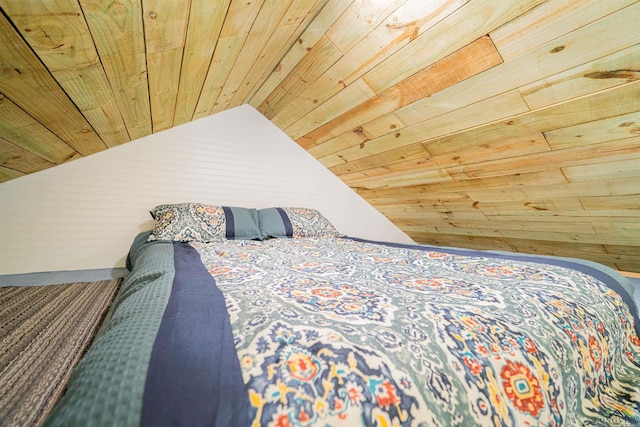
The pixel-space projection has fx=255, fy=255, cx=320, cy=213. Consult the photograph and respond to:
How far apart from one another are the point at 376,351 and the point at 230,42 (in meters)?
1.50

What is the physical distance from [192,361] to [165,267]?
0.59 meters

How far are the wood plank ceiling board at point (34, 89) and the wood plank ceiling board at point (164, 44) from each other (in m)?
0.36

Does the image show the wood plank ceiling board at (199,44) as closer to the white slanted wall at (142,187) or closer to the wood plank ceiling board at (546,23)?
the white slanted wall at (142,187)

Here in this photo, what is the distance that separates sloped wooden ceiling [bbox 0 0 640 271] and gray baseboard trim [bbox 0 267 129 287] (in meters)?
0.68

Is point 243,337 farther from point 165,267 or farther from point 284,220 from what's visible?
point 284,220

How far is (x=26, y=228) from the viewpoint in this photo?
5.88 feet

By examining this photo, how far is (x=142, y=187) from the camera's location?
2.10 meters

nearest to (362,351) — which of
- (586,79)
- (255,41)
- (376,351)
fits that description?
(376,351)

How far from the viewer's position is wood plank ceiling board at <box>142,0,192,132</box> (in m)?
0.91

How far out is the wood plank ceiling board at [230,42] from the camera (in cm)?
110

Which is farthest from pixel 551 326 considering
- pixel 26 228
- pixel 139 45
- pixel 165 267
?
pixel 26 228

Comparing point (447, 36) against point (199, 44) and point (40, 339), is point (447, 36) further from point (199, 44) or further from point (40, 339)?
point (40, 339)

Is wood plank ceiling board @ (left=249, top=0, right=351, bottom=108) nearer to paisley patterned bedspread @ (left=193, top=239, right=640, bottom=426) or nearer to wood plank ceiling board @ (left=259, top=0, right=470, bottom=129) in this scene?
wood plank ceiling board @ (left=259, top=0, right=470, bottom=129)

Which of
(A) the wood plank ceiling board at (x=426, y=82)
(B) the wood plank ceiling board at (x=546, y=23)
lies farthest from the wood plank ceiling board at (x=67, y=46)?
(B) the wood plank ceiling board at (x=546, y=23)
